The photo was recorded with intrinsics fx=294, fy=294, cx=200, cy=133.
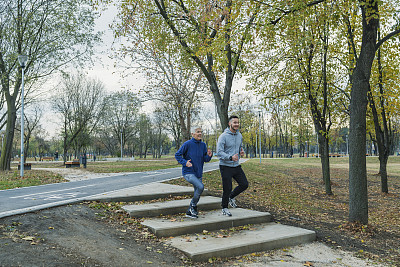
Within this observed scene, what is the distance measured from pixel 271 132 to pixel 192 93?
57.1 metres

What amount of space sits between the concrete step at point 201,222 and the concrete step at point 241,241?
200mm

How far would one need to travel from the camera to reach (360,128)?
6758 mm

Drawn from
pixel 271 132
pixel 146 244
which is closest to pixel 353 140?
pixel 146 244

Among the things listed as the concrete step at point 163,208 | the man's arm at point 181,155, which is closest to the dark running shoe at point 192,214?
the concrete step at point 163,208

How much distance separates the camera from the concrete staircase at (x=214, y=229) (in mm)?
4824

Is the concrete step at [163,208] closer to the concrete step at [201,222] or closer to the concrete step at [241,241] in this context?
the concrete step at [201,222]

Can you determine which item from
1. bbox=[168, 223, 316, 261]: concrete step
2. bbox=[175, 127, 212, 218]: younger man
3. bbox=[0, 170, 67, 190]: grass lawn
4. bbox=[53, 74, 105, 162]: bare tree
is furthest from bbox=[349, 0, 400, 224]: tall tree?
bbox=[53, 74, 105, 162]: bare tree

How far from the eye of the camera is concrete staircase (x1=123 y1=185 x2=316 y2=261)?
190 inches

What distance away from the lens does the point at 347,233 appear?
6.43 metres

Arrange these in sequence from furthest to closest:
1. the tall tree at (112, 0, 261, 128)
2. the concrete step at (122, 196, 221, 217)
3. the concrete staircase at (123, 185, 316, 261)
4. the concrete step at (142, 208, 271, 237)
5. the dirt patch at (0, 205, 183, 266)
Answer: the tall tree at (112, 0, 261, 128)
the concrete step at (122, 196, 221, 217)
the concrete step at (142, 208, 271, 237)
the concrete staircase at (123, 185, 316, 261)
the dirt patch at (0, 205, 183, 266)

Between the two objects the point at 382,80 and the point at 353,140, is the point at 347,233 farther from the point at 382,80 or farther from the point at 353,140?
the point at 382,80

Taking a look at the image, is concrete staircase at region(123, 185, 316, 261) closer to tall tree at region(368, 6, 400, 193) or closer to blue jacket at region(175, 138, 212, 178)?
blue jacket at region(175, 138, 212, 178)

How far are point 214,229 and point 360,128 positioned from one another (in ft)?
13.3

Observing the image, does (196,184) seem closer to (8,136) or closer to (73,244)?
(73,244)
